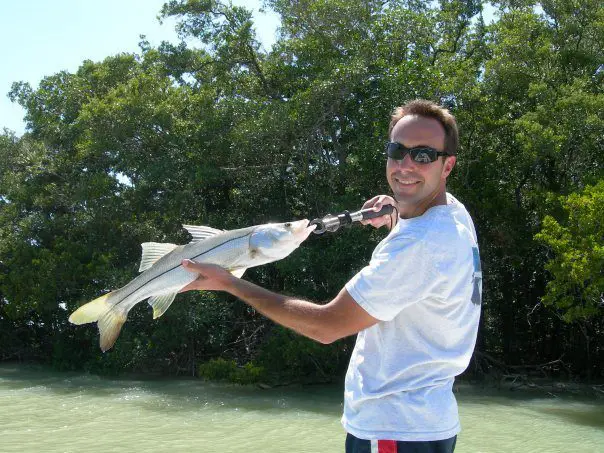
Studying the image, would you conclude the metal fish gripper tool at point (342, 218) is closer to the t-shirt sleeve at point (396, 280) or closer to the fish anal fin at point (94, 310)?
the t-shirt sleeve at point (396, 280)

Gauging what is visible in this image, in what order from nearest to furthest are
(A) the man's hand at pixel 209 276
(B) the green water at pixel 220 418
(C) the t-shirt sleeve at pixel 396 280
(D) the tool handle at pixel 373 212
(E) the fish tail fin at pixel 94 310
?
(C) the t-shirt sleeve at pixel 396 280
(A) the man's hand at pixel 209 276
(E) the fish tail fin at pixel 94 310
(D) the tool handle at pixel 373 212
(B) the green water at pixel 220 418

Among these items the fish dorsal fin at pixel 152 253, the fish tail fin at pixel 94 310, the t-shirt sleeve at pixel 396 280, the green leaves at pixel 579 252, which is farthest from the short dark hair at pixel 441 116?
the green leaves at pixel 579 252

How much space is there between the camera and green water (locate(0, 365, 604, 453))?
28.0ft

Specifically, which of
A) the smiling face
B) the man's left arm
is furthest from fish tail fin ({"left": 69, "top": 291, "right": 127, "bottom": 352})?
the smiling face

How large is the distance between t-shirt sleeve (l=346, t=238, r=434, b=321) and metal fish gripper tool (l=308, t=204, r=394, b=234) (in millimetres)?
630

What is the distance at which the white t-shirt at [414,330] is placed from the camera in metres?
1.97

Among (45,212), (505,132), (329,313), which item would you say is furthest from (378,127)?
(329,313)

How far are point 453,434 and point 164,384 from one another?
1164 centimetres

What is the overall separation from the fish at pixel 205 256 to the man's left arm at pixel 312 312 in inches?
7.7

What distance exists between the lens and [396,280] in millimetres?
1959

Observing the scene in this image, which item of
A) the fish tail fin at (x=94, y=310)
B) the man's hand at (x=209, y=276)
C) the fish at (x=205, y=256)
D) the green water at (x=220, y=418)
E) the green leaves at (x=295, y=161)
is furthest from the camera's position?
the green leaves at (x=295, y=161)

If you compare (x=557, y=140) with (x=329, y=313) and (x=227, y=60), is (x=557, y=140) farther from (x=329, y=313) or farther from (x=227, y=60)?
(x=329, y=313)

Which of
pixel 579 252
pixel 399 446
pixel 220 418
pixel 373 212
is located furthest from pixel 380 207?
pixel 579 252

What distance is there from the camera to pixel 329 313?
6.69 feet
